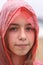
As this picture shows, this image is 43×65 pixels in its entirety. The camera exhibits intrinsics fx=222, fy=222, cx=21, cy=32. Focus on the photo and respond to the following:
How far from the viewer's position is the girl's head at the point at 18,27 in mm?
1046

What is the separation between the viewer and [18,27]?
1.06 meters

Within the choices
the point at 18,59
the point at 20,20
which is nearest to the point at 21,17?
the point at 20,20

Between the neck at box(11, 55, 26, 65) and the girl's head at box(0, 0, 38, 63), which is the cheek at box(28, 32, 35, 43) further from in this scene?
the neck at box(11, 55, 26, 65)

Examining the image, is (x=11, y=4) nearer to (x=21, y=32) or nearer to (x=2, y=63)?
(x=21, y=32)

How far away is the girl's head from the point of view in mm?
1046

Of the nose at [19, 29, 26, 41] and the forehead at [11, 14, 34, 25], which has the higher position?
the forehead at [11, 14, 34, 25]

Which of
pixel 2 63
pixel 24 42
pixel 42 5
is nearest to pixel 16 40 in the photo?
pixel 24 42

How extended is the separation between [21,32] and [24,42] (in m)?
0.05

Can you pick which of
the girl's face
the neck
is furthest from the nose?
the neck

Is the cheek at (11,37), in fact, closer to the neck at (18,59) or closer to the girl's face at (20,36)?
the girl's face at (20,36)

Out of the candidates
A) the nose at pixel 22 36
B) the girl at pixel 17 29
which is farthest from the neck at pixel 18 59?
the nose at pixel 22 36

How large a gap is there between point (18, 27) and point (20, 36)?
51mm

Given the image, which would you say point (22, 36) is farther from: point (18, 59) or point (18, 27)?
point (18, 59)

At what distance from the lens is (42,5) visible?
1.82 meters
